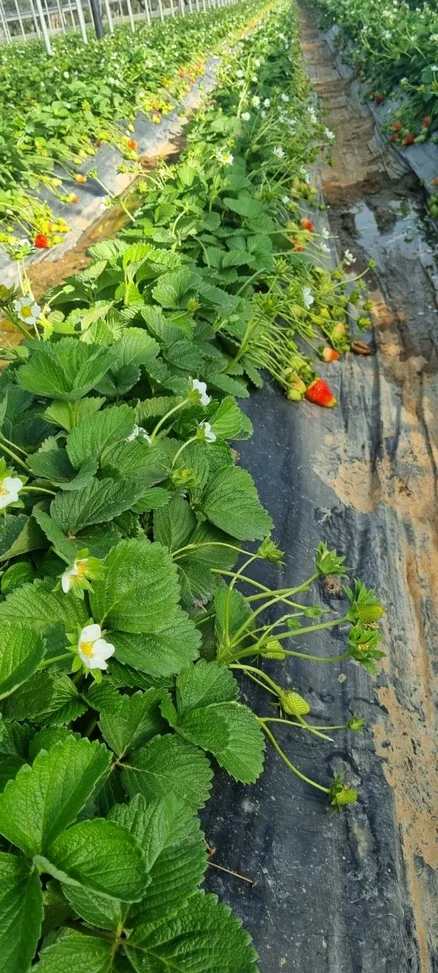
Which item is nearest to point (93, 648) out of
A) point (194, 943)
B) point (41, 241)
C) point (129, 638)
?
point (129, 638)

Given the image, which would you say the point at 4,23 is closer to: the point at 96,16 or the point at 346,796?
the point at 96,16

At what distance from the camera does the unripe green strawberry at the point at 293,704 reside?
1456mm

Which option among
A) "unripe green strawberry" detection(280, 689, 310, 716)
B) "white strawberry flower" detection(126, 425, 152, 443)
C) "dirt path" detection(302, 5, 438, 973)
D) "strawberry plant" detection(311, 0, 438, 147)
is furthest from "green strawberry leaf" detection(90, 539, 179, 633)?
"strawberry plant" detection(311, 0, 438, 147)

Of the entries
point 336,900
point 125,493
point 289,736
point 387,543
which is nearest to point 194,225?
point 387,543

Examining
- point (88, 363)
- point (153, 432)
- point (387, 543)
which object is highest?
point (88, 363)

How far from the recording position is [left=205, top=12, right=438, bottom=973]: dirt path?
121 cm

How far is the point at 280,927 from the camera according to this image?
1155 mm

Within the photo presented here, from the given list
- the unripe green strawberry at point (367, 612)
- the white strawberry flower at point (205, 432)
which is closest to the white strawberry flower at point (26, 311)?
the white strawberry flower at point (205, 432)

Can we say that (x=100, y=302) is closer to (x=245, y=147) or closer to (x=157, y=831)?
(x=157, y=831)

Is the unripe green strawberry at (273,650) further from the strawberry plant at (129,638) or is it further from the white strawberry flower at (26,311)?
the white strawberry flower at (26,311)

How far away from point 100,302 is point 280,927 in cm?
174

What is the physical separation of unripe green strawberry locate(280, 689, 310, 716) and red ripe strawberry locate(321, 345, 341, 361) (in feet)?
6.06

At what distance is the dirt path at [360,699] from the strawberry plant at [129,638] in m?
0.08

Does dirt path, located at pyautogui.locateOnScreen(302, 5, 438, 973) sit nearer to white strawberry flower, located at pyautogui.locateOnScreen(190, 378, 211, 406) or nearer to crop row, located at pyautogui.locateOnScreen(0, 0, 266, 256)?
white strawberry flower, located at pyautogui.locateOnScreen(190, 378, 211, 406)
